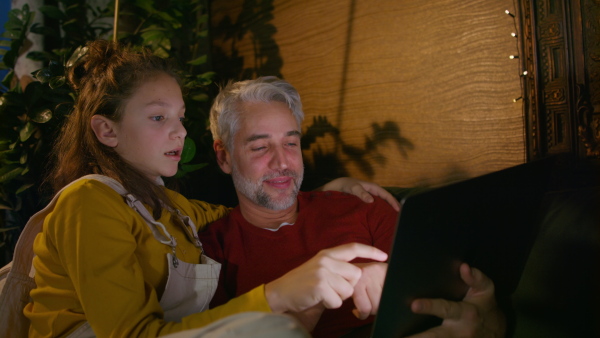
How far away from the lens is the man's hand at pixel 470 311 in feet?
2.97

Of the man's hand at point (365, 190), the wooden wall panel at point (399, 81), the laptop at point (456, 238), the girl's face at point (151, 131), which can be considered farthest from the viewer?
the wooden wall panel at point (399, 81)

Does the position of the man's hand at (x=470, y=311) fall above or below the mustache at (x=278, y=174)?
below

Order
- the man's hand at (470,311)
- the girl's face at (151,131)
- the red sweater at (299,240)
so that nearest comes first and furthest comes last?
the man's hand at (470,311)
the girl's face at (151,131)
the red sweater at (299,240)

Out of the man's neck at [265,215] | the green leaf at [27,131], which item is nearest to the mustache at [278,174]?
the man's neck at [265,215]

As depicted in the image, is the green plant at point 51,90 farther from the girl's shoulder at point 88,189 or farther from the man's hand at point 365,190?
the girl's shoulder at point 88,189

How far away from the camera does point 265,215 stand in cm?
155

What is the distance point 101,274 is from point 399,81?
1.34 meters

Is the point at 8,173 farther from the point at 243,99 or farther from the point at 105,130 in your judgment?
the point at 243,99

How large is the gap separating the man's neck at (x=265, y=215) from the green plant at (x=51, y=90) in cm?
57

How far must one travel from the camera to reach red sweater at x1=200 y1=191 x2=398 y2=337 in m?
1.39

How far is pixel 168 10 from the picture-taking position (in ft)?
7.82

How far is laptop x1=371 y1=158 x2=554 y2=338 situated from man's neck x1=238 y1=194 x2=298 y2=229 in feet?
2.31

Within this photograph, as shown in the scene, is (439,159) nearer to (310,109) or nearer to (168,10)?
(310,109)

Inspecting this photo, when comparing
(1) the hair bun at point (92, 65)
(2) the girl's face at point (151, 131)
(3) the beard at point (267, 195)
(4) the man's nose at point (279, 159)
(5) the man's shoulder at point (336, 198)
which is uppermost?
(1) the hair bun at point (92, 65)
